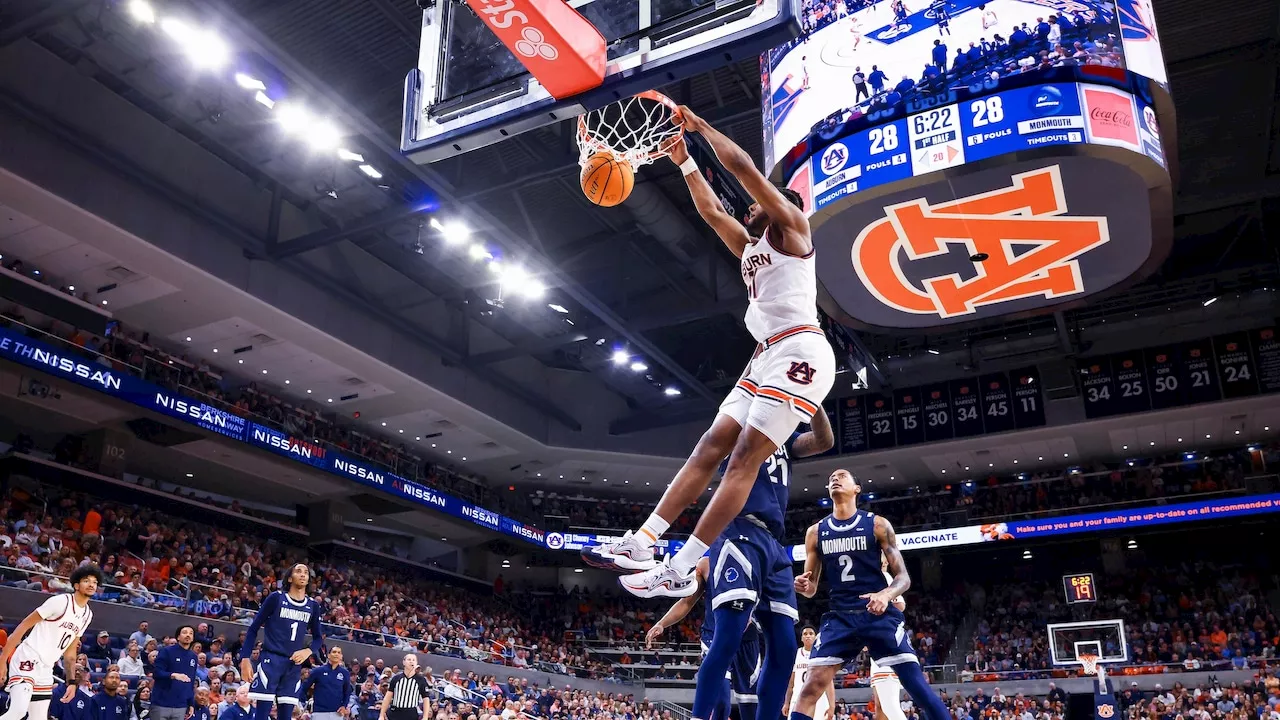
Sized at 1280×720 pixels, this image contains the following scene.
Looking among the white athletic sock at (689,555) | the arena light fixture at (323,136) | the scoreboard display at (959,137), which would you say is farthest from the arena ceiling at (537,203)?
the white athletic sock at (689,555)

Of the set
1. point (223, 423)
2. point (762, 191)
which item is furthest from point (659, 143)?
point (223, 423)

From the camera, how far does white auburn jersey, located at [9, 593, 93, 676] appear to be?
7875 millimetres

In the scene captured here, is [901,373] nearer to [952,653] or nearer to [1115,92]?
[952,653]

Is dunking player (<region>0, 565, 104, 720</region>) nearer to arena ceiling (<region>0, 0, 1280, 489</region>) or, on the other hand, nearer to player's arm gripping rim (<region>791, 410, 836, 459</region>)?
player's arm gripping rim (<region>791, 410, 836, 459</region>)

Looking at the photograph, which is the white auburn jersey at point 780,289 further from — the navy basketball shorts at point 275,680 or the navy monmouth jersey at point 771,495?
the navy basketball shorts at point 275,680

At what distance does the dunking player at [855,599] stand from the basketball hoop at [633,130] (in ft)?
8.73

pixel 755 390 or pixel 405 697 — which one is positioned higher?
pixel 755 390

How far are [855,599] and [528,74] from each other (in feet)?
13.4

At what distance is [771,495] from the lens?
5535 mm

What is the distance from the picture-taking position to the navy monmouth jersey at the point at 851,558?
657 cm

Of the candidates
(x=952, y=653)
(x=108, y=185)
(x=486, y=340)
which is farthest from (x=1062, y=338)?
(x=108, y=185)

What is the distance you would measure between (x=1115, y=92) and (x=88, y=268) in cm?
1834

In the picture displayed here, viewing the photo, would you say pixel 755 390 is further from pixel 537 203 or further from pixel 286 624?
pixel 537 203

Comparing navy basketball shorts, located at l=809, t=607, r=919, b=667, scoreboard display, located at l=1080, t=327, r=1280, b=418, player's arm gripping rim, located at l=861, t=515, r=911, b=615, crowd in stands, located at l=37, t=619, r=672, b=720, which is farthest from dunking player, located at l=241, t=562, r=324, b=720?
scoreboard display, located at l=1080, t=327, r=1280, b=418
